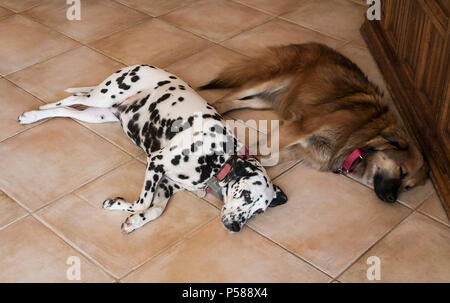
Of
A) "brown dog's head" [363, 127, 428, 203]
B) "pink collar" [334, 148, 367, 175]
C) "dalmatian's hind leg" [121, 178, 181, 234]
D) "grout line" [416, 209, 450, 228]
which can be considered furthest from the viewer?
"pink collar" [334, 148, 367, 175]

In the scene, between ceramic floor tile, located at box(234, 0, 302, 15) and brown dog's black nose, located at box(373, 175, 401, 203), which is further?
ceramic floor tile, located at box(234, 0, 302, 15)

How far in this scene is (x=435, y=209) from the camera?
8.77ft

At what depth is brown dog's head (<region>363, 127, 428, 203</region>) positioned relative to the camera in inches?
106

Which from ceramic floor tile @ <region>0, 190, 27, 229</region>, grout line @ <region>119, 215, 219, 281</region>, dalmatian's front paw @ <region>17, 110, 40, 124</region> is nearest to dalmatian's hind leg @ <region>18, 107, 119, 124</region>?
dalmatian's front paw @ <region>17, 110, 40, 124</region>

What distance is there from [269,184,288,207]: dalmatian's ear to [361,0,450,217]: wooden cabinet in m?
0.78

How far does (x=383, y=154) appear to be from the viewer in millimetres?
2754

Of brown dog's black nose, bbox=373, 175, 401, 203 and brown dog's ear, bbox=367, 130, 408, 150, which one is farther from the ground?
brown dog's ear, bbox=367, 130, 408, 150

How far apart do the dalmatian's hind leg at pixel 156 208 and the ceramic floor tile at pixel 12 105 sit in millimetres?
982

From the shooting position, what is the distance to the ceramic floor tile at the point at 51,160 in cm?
271

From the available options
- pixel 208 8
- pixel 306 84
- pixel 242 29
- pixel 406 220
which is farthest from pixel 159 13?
pixel 406 220

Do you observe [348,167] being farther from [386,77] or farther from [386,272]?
[386,77]

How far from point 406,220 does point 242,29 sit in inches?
82.4

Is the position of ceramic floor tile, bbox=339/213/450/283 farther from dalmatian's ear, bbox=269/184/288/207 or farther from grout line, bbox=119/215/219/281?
grout line, bbox=119/215/219/281
